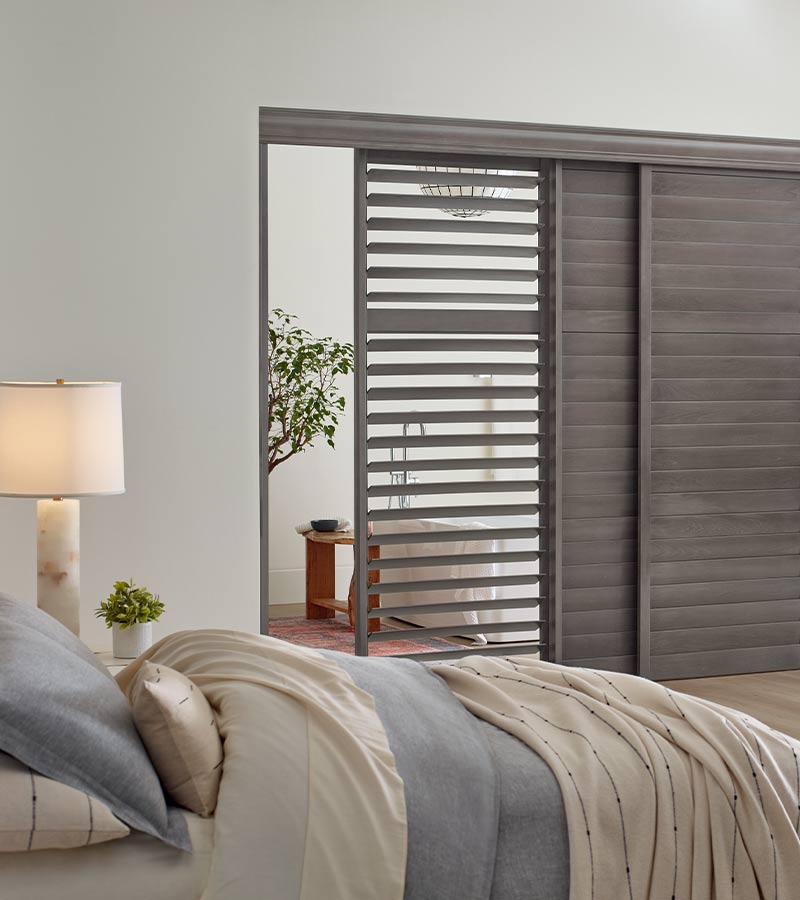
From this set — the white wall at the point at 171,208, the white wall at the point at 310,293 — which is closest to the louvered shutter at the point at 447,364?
the white wall at the point at 171,208

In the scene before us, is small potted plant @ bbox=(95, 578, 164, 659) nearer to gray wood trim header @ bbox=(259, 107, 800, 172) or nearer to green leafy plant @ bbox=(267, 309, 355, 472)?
gray wood trim header @ bbox=(259, 107, 800, 172)

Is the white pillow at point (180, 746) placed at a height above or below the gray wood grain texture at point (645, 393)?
below

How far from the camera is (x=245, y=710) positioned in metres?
1.87

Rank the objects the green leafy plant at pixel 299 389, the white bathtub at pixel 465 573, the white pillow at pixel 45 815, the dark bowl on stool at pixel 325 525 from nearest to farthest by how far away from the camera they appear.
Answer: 1. the white pillow at pixel 45 815
2. the white bathtub at pixel 465 573
3. the green leafy plant at pixel 299 389
4. the dark bowl on stool at pixel 325 525

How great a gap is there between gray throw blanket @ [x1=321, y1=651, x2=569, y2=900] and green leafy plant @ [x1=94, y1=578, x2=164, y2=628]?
114cm

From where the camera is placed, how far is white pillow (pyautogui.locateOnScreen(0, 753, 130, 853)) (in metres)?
1.58

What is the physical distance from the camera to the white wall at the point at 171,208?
12.0 ft

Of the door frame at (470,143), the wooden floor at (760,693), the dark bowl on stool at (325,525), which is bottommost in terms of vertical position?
the wooden floor at (760,693)

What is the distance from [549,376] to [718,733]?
237 cm

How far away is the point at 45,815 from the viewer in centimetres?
159

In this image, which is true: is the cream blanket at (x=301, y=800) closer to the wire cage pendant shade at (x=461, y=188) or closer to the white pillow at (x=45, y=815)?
the white pillow at (x=45, y=815)

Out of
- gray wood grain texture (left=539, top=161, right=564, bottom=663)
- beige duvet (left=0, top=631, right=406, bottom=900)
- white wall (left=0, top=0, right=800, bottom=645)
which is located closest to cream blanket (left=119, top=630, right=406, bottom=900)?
beige duvet (left=0, top=631, right=406, bottom=900)

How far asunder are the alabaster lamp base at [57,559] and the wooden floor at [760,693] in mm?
2421

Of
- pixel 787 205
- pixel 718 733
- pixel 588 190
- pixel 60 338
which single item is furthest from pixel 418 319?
pixel 718 733
